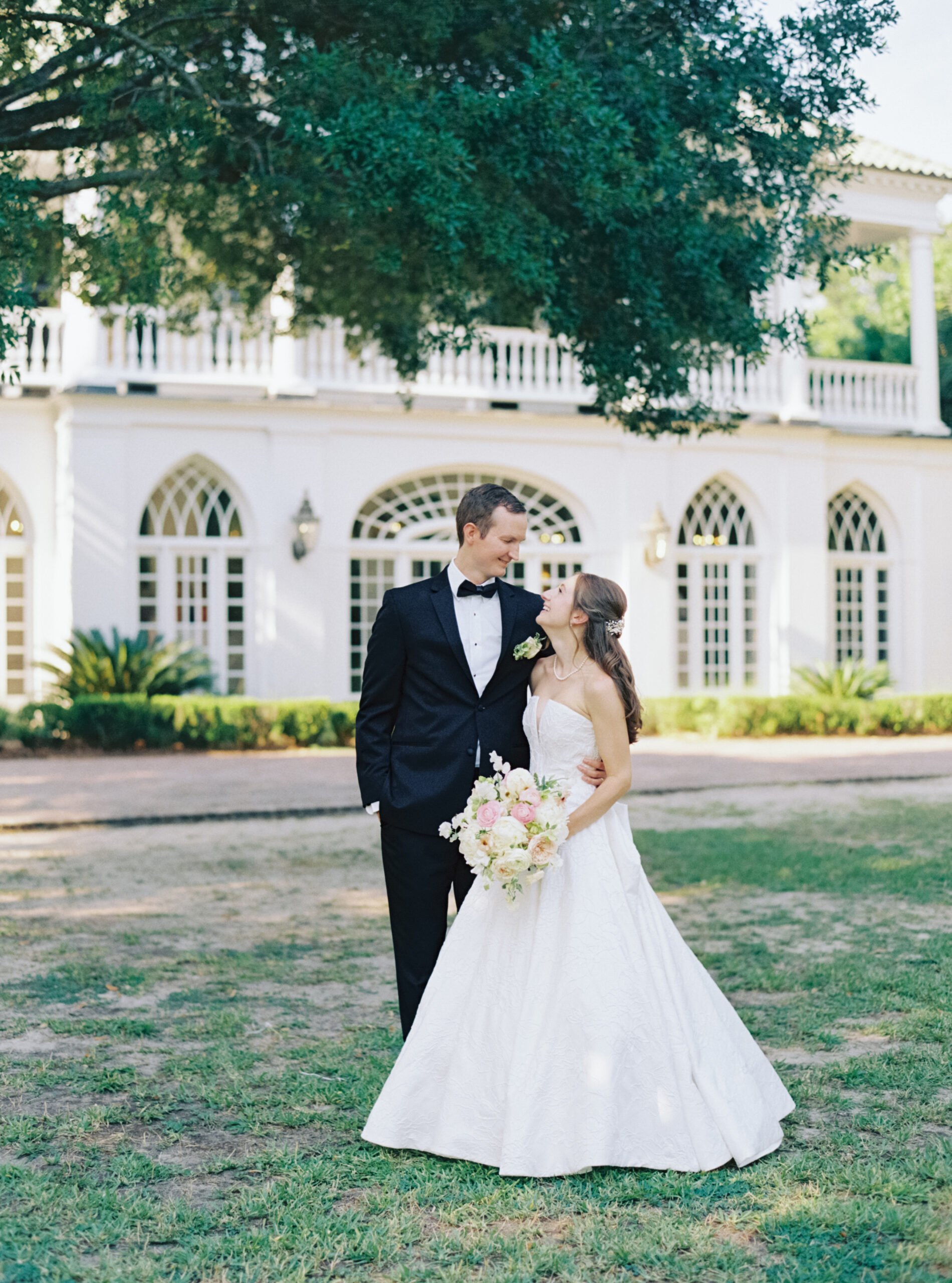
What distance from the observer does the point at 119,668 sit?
15.9 meters

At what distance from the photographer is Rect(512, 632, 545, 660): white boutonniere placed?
3.98 m

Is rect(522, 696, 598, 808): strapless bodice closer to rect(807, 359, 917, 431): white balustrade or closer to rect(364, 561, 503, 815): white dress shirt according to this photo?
rect(364, 561, 503, 815): white dress shirt

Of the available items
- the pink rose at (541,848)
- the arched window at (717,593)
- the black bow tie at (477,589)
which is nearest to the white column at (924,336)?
the arched window at (717,593)

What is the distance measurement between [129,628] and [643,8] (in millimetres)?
11163

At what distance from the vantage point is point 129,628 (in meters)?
16.9

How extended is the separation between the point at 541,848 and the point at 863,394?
19208mm

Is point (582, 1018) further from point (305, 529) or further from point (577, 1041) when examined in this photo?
point (305, 529)

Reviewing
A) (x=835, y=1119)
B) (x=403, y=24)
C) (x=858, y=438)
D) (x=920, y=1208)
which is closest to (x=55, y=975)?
(x=835, y=1119)

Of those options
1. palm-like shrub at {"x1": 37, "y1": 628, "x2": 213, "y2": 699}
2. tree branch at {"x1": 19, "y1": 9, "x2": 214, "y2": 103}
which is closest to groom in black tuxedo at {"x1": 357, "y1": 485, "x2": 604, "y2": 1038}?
tree branch at {"x1": 19, "y1": 9, "x2": 214, "y2": 103}

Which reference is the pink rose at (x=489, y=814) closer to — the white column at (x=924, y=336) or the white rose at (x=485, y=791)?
the white rose at (x=485, y=791)

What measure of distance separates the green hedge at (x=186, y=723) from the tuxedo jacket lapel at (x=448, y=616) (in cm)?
1160

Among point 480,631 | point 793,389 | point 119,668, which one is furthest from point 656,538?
point 480,631

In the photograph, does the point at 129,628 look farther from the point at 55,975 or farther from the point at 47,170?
the point at 55,975

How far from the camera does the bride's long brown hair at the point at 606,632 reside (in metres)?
3.88
